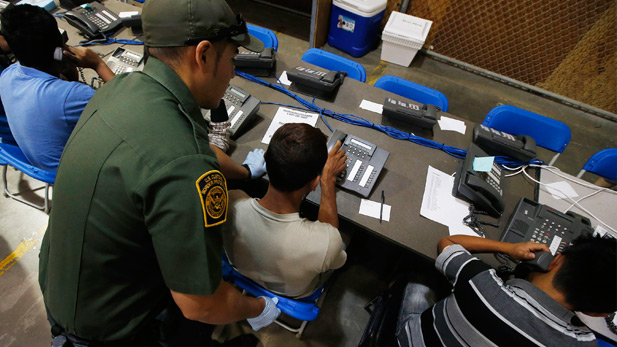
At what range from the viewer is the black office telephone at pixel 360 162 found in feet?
5.36

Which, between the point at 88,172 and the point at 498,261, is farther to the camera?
the point at 498,261

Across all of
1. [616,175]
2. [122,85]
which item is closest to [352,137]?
[122,85]

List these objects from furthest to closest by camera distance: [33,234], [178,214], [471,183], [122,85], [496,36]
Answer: [496,36], [33,234], [471,183], [122,85], [178,214]

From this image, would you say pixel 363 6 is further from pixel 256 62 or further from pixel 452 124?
pixel 452 124

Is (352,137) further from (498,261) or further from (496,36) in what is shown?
(496,36)

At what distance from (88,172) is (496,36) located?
Result: 435cm

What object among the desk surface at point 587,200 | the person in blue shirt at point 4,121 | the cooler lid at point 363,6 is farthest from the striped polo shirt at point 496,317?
the cooler lid at point 363,6

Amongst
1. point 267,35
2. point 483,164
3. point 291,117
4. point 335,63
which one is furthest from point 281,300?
point 267,35

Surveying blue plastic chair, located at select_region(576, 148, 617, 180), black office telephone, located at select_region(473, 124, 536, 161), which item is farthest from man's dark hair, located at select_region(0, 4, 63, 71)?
blue plastic chair, located at select_region(576, 148, 617, 180)

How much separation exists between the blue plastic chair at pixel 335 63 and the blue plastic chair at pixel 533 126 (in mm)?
978

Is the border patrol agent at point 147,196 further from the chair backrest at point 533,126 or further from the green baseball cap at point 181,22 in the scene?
the chair backrest at point 533,126

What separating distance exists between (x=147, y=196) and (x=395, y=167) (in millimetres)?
1354

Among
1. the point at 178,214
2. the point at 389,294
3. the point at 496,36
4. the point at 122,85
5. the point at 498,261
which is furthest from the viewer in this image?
the point at 496,36

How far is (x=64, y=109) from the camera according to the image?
1531 millimetres
